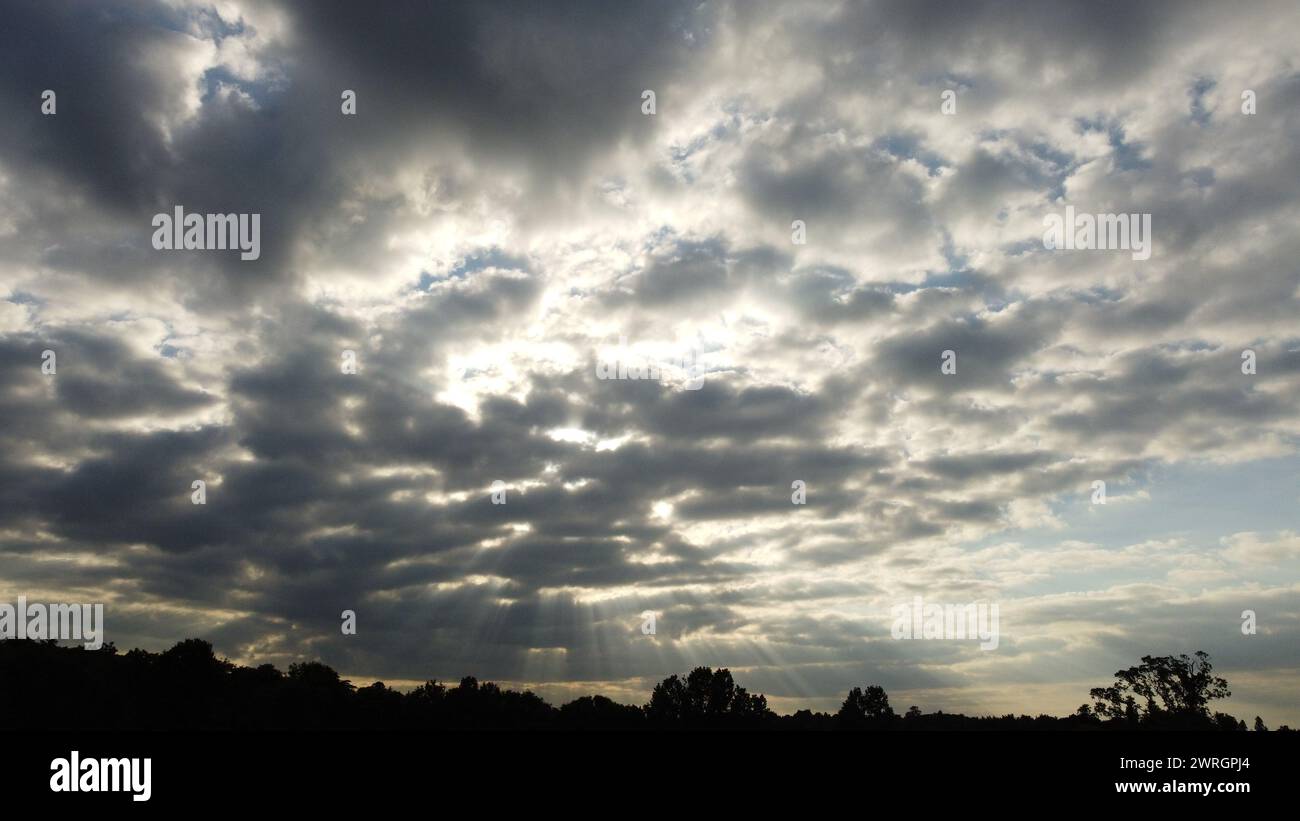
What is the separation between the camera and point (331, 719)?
168m
